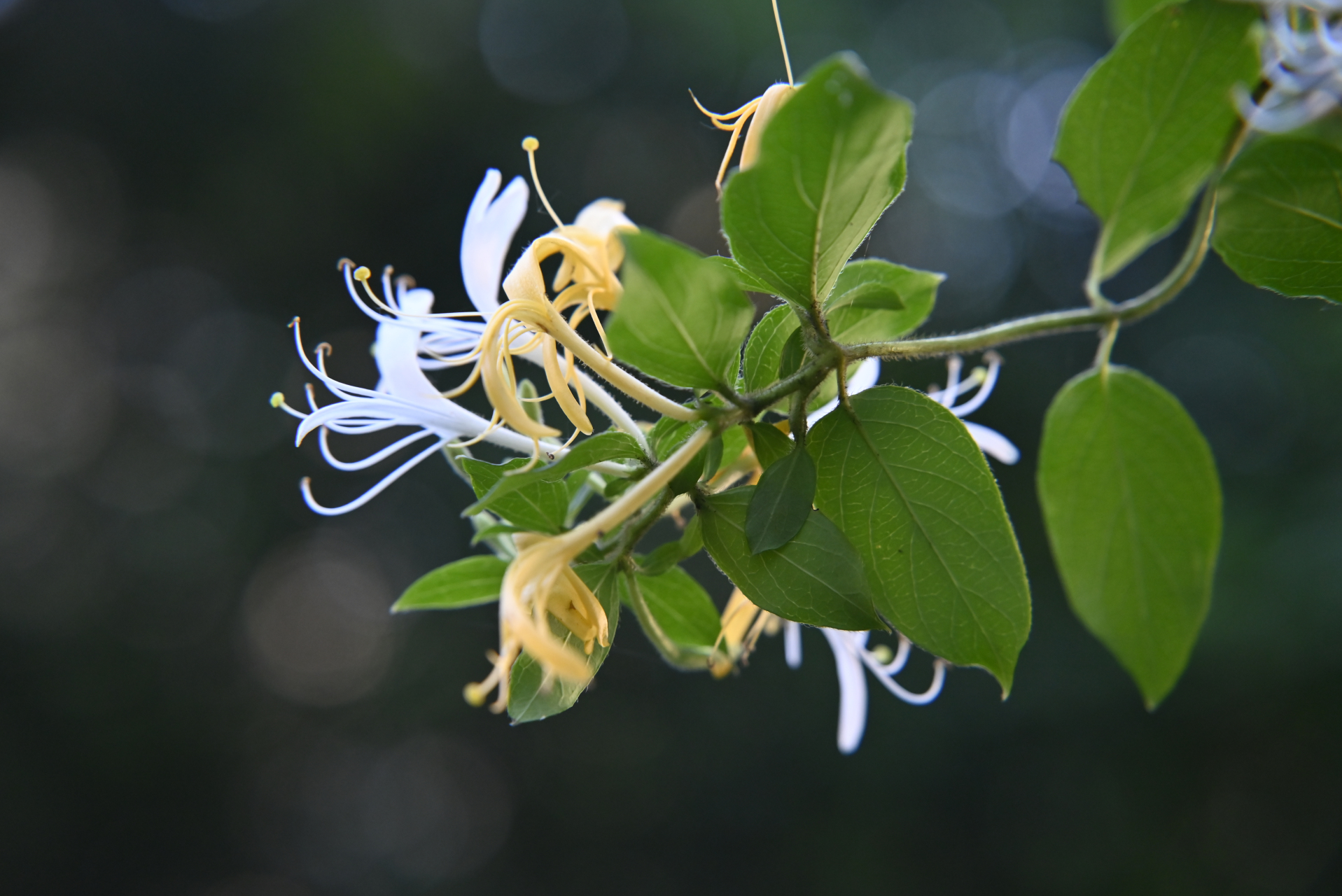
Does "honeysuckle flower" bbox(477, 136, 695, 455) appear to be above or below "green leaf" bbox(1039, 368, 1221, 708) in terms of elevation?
above

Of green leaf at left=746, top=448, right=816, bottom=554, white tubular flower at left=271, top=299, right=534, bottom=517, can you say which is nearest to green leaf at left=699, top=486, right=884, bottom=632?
green leaf at left=746, top=448, right=816, bottom=554

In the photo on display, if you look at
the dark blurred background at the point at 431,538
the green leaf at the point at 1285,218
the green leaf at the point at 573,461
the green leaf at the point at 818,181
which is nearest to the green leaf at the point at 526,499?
the green leaf at the point at 573,461

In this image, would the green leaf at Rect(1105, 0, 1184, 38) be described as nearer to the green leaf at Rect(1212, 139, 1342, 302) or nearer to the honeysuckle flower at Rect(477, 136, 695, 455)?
the green leaf at Rect(1212, 139, 1342, 302)

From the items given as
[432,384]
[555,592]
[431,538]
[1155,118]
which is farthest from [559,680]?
[431,538]

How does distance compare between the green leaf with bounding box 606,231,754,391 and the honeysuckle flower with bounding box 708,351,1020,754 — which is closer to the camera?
the green leaf with bounding box 606,231,754,391

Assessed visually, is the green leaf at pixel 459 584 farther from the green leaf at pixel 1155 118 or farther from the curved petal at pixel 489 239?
the green leaf at pixel 1155 118

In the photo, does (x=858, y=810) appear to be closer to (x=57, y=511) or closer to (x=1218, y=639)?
(x=1218, y=639)

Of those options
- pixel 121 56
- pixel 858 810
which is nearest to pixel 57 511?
pixel 121 56
